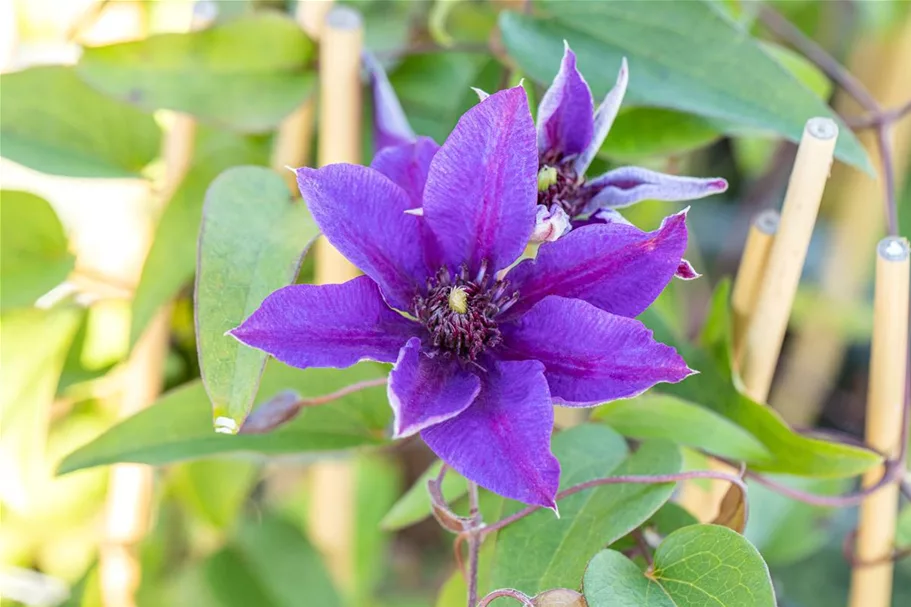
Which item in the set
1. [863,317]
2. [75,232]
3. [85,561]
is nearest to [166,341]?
[75,232]

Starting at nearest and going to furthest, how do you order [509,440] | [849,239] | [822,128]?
1. [509,440]
2. [822,128]
3. [849,239]

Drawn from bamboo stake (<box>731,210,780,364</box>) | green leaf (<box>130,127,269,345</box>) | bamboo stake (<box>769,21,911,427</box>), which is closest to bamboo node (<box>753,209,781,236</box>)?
bamboo stake (<box>731,210,780,364</box>)

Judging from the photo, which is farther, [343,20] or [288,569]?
[288,569]

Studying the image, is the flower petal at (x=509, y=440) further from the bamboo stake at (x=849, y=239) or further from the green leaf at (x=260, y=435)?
the bamboo stake at (x=849, y=239)

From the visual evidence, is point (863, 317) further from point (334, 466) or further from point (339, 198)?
point (339, 198)

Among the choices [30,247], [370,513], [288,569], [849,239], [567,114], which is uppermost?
[567,114]

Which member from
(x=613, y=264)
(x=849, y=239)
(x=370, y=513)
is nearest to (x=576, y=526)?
(x=613, y=264)

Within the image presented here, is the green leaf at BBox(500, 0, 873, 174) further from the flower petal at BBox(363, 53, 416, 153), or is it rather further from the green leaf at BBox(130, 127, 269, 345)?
the green leaf at BBox(130, 127, 269, 345)

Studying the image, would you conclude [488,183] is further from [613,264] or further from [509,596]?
[509,596]
